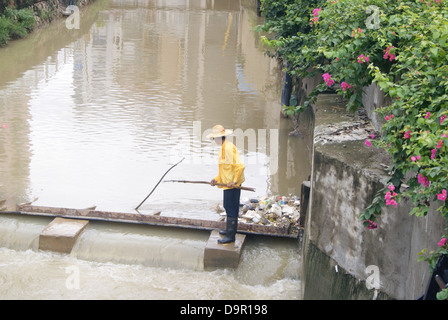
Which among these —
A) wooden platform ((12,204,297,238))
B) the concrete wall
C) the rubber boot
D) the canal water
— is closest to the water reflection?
the canal water

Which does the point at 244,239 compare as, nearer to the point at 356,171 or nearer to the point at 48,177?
the point at 356,171

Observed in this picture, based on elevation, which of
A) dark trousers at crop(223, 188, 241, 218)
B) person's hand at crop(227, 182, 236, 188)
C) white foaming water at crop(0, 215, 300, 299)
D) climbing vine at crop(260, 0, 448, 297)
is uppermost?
climbing vine at crop(260, 0, 448, 297)

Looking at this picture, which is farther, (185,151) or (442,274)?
(185,151)

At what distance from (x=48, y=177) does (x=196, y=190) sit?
266 cm

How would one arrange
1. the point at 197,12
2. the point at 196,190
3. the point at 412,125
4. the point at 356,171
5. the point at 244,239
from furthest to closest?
the point at 197,12 < the point at 196,190 < the point at 244,239 < the point at 356,171 < the point at 412,125

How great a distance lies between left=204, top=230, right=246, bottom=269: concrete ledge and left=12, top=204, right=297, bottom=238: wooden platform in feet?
1.55

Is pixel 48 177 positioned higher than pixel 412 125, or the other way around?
pixel 412 125

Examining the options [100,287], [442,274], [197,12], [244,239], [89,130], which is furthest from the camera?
[197,12]

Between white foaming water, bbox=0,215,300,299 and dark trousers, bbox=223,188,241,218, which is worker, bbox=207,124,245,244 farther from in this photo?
white foaming water, bbox=0,215,300,299

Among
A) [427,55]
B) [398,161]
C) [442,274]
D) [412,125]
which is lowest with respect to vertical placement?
[442,274]

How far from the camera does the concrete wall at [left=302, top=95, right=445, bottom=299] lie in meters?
5.19

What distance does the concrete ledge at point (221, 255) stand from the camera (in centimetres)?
687

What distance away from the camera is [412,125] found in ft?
14.3

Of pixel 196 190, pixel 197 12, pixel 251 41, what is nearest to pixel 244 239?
pixel 196 190
